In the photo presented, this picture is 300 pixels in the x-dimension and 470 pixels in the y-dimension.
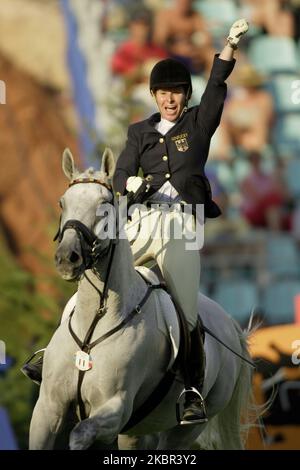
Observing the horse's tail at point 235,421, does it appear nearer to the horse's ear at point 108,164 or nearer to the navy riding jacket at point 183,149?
the navy riding jacket at point 183,149

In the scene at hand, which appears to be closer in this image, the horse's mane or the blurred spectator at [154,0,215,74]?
the horse's mane

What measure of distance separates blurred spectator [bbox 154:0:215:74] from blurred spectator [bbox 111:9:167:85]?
260mm

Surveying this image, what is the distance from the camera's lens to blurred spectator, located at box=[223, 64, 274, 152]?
27.8m

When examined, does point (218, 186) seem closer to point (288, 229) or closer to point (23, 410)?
point (288, 229)

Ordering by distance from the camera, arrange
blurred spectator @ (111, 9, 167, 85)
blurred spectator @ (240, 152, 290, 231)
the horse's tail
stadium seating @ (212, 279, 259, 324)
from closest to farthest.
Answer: the horse's tail, stadium seating @ (212, 279, 259, 324), blurred spectator @ (240, 152, 290, 231), blurred spectator @ (111, 9, 167, 85)

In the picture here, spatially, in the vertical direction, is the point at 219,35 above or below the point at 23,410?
above

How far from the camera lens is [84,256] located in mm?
8000

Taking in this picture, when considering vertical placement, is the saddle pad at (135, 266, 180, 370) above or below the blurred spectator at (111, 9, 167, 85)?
below

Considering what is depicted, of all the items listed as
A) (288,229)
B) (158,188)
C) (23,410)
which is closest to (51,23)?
(288,229)

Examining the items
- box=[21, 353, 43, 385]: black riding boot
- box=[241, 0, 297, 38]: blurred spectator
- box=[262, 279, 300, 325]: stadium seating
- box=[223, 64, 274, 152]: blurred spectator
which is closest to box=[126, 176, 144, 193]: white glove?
box=[21, 353, 43, 385]: black riding boot

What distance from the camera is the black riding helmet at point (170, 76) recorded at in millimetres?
9430

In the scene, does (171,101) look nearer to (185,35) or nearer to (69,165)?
(69,165)

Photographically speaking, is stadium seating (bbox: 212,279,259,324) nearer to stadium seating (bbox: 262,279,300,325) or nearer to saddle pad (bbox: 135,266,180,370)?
stadium seating (bbox: 262,279,300,325)

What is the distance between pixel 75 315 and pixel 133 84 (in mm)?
15755
